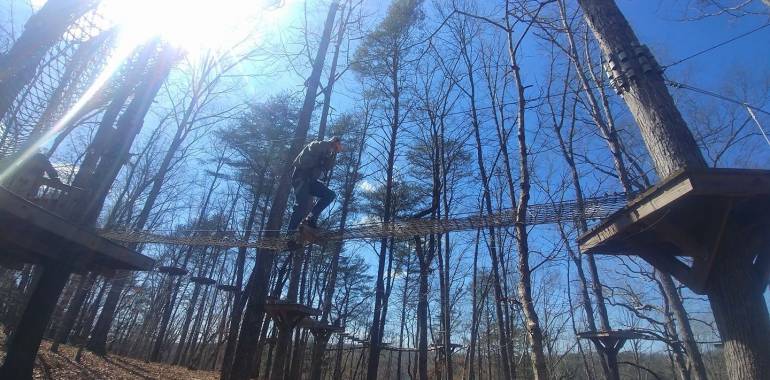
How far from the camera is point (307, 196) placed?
201 inches

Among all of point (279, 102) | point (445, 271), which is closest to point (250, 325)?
point (445, 271)

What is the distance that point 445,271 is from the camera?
10.5 metres

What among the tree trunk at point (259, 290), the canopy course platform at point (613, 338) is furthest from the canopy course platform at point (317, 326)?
the canopy course platform at point (613, 338)

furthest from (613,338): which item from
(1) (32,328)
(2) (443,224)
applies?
(1) (32,328)

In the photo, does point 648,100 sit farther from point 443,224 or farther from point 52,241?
point 52,241

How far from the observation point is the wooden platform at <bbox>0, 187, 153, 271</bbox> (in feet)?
9.91

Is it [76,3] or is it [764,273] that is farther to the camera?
[764,273]

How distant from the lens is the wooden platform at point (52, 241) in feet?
9.91

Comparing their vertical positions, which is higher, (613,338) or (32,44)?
(32,44)

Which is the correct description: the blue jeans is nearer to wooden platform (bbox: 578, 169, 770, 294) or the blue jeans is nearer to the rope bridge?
the rope bridge

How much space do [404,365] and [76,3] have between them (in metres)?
33.6

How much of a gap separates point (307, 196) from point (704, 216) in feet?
12.7

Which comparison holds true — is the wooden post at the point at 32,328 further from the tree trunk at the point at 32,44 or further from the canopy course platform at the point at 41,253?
the tree trunk at the point at 32,44

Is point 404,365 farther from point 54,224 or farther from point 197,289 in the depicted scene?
point 54,224
